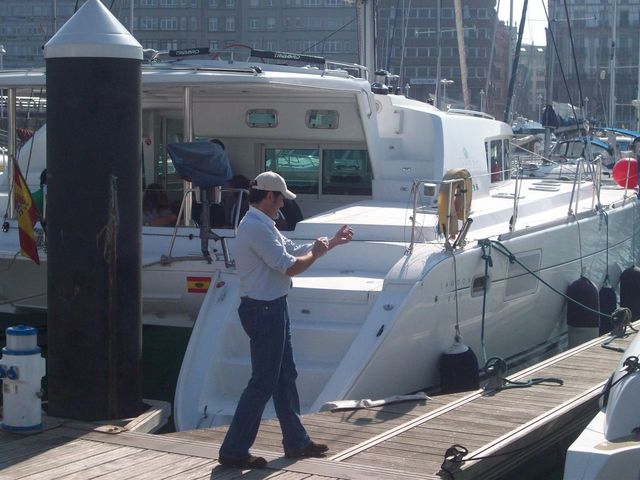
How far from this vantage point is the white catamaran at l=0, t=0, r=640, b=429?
7309 millimetres

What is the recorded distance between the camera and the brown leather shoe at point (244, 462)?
17.4ft

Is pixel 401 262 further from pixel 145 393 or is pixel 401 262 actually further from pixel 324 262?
pixel 145 393

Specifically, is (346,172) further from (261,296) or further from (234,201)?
(261,296)

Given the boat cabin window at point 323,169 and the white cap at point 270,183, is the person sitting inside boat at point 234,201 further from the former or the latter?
the white cap at point 270,183

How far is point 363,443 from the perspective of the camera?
19.1 ft

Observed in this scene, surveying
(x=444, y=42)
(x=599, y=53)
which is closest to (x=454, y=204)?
(x=599, y=53)

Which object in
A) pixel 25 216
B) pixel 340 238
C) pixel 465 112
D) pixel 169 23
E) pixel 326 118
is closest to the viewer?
pixel 340 238

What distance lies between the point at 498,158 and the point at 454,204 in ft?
15.9

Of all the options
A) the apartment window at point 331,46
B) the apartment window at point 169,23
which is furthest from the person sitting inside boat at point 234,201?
the apartment window at point 169,23

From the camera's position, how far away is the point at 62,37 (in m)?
6.07

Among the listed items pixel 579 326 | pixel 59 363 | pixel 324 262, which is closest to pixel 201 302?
pixel 324 262

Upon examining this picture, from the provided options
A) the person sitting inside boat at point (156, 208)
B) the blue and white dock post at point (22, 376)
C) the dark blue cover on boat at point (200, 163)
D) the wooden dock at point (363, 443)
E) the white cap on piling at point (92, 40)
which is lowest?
the wooden dock at point (363, 443)

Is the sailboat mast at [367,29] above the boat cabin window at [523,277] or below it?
above

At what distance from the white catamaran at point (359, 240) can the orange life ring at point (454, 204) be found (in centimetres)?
1
